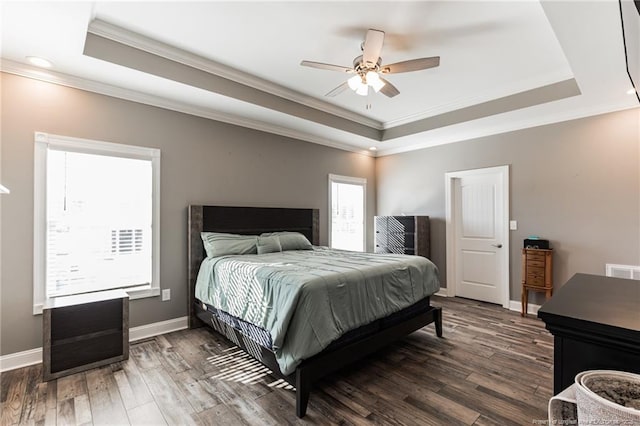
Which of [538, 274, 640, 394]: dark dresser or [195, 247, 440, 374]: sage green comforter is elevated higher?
[538, 274, 640, 394]: dark dresser

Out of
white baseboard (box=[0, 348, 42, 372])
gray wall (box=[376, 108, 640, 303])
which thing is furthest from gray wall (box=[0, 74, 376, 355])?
gray wall (box=[376, 108, 640, 303])

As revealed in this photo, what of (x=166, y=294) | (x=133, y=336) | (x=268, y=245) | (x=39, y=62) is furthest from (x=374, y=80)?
(x=133, y=336)

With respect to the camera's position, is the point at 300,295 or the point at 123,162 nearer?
the point at 300,295

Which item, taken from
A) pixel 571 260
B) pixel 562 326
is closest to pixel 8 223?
pixel 562 326

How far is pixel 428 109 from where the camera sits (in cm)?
441

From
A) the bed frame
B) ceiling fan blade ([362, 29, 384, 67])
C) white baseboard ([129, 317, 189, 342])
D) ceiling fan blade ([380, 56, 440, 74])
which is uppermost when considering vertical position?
ceiling fan blade ([362, 29, 384, 67])

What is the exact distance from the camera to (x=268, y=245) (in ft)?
12.4

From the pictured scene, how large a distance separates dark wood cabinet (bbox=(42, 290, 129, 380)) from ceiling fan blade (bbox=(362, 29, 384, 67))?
2978mm

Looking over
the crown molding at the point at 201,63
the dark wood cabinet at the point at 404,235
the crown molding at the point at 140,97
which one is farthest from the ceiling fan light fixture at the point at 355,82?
the dark wood cabinet at the point at 404,235

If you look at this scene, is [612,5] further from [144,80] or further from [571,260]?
[144,80]

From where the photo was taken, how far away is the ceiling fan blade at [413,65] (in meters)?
2.44

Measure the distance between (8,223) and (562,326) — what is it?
3771mm

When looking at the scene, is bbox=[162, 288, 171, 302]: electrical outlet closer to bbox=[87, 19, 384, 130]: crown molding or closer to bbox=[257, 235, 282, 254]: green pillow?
bbox=[257, 235, 282, 254]: green pillow

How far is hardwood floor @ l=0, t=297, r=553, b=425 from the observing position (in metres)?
1.96
